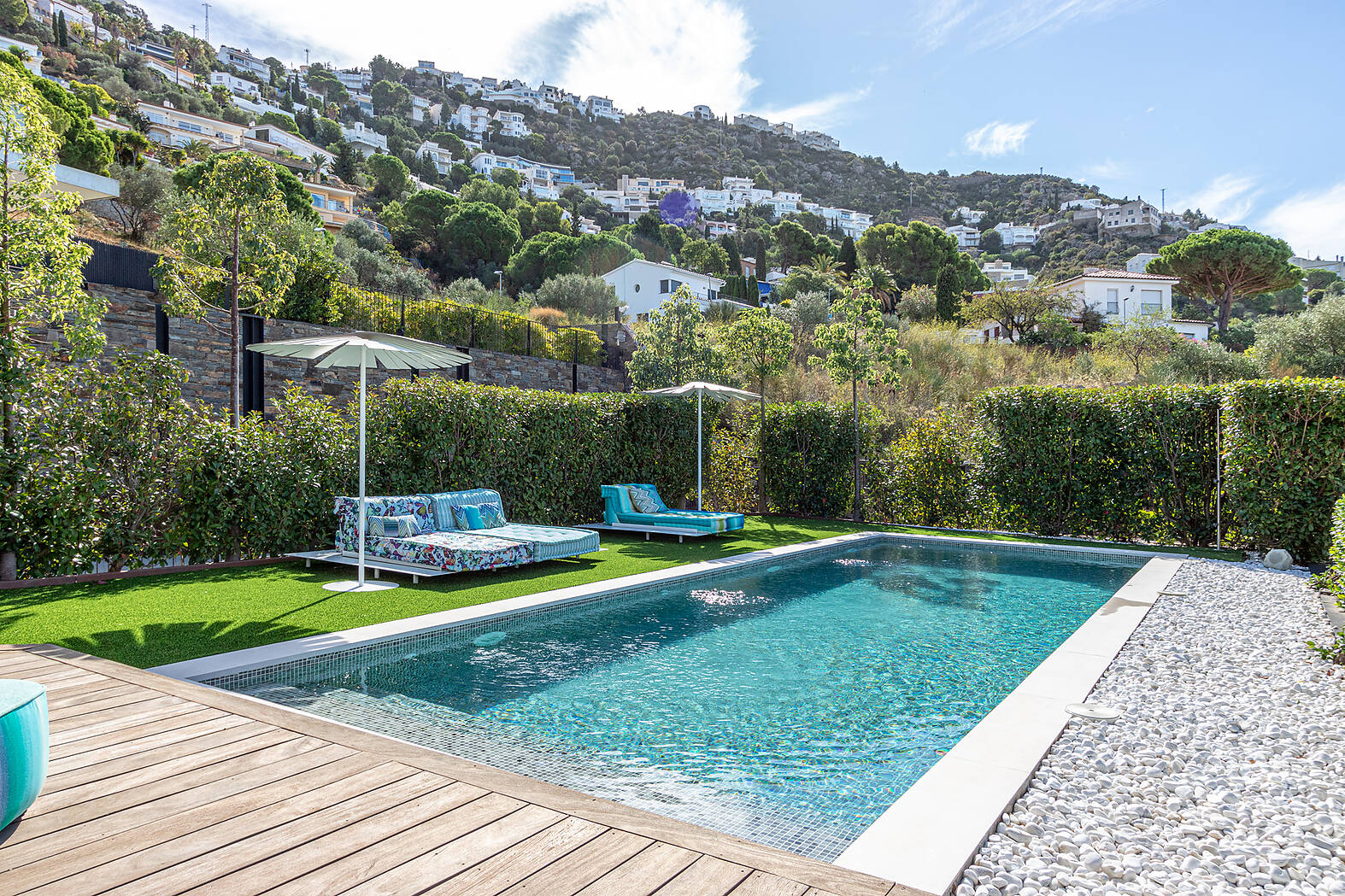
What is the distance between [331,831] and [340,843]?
0.10 metres

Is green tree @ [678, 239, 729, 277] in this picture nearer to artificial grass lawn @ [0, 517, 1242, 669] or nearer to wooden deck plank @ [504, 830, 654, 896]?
artificial grass lawn @ [0, 517, 1242, 669]

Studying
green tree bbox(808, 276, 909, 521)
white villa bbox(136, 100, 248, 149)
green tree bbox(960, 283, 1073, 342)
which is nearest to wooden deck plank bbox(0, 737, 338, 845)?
green tree bbox(808, 276, 909, 521)

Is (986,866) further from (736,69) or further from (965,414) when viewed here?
(736,69)

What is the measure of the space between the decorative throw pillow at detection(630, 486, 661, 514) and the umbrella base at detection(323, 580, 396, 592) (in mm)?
5166

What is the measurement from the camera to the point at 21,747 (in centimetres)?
236

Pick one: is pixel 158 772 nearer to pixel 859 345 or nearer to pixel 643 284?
pixel 859 345

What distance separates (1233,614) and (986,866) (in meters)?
6.00

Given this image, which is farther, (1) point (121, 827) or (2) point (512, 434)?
(2) point (512, 434)

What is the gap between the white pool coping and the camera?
2598mm

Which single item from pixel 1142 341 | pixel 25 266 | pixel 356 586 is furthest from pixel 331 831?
pixel 1142 341

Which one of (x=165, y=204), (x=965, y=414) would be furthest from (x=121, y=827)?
(x=165, y=204)

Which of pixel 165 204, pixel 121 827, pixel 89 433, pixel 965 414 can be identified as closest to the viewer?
pixel 121 827

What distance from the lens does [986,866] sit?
257 centimetres

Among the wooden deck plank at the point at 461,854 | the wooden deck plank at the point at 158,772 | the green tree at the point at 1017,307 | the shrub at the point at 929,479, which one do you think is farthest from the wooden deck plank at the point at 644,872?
the green tree at the point at 1017,307
